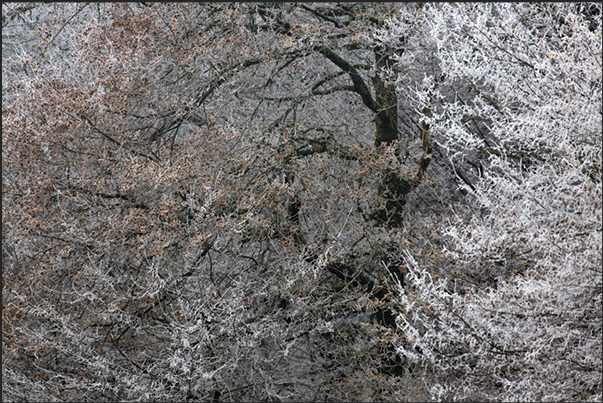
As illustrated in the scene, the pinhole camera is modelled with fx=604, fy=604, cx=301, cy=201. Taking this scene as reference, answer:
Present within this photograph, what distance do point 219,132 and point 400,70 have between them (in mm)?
2862

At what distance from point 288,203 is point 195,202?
1.86 meters

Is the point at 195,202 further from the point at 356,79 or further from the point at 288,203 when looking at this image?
the point at 356,79

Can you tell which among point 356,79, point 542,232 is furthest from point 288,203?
point 542,232

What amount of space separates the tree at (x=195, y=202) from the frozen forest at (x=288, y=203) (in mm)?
38

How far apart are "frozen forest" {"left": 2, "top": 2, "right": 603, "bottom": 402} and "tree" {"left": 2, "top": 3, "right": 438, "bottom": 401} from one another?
0.12ft

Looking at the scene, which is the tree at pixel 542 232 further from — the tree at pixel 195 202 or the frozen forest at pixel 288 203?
the tree at pixel 195 202

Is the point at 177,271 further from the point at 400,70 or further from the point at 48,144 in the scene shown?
the point at 400,70

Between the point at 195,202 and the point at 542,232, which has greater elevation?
the point at 195,202

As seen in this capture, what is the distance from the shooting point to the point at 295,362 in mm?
8641

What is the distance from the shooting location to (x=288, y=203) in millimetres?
8398

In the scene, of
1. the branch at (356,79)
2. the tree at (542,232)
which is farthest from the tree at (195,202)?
the tree at (542,232)

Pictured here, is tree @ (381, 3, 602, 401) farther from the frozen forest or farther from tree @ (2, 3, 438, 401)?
tree @ (2, 3, 438, 401)

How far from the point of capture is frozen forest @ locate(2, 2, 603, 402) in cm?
530

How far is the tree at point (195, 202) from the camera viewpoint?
6453 mm
